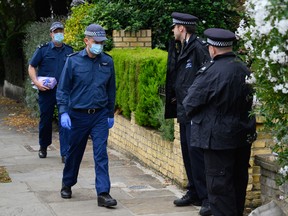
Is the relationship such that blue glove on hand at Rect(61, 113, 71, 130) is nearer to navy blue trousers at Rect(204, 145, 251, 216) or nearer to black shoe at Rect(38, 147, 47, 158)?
navy blue trousers at Rect(204, 145, 251, 216)

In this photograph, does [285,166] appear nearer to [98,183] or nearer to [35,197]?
[98,183]

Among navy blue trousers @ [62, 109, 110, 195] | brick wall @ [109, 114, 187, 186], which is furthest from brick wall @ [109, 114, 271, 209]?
navy blue trousers @ [62, 109, 110, 195]

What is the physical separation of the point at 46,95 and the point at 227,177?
4632 mm

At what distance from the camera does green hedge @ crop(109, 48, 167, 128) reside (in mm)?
9102

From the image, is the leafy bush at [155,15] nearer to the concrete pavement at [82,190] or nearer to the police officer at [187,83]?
the concrete pavement at [82,190]

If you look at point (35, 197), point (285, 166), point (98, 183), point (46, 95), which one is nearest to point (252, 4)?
point (285, 166)

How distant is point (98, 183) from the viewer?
7418 mm

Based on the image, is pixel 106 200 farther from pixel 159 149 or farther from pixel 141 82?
pixel 141 82

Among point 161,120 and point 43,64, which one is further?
point 43,64

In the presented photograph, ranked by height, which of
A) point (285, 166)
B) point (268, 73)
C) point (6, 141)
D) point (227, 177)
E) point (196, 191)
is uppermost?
point (268, 73)

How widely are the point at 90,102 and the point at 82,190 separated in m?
1.32

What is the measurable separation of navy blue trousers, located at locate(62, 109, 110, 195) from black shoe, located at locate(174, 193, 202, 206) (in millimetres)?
767

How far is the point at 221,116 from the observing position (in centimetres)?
612

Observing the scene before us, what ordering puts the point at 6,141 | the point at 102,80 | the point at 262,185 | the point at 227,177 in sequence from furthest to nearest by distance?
1. the point at 6,141
2. the point at 102,80
3. the point at 262,185
4. the point at 227,177
